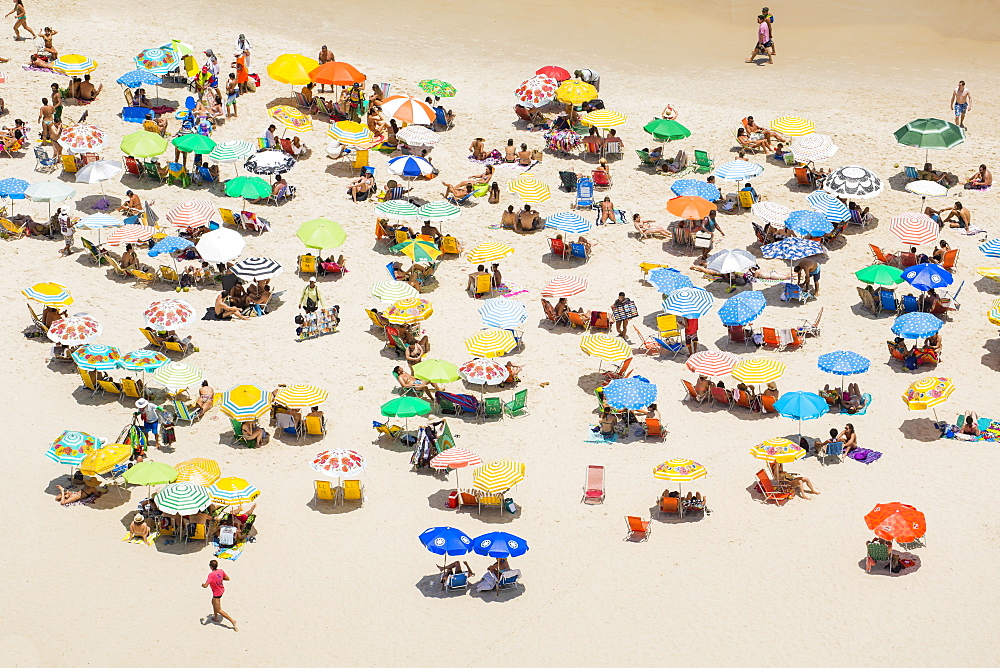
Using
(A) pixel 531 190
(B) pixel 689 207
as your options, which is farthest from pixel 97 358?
(B) pixel 689 207

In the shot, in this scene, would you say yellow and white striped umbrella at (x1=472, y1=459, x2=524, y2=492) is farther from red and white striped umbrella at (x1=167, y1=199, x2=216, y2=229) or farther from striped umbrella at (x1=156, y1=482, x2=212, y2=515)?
red and white striped umbrella at (x1=167, y1=199, x2=216, y2=229)

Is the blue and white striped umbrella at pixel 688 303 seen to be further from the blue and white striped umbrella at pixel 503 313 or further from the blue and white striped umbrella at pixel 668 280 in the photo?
the blue and white striped umbrella at pixel 503 313

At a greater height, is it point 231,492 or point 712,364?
point 712,364

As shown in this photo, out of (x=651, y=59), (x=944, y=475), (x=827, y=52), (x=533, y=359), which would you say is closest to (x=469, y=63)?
(x=651, y=59)

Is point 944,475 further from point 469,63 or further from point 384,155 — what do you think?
point 469,63

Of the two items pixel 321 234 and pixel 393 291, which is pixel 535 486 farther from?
pixel 321 234

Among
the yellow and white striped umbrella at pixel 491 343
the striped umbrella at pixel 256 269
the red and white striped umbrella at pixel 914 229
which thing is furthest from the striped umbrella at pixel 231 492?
the red and white striped umbrella at pixel 914 229
